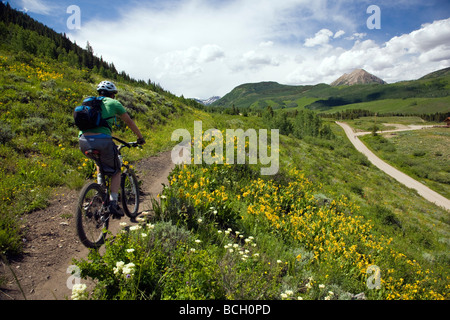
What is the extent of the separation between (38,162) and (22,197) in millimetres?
1972

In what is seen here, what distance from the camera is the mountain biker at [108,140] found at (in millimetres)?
3926

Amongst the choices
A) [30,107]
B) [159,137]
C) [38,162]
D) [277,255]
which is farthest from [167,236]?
[159,137]

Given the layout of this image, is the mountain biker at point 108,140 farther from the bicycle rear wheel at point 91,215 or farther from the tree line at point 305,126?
the tree line at point 305,126

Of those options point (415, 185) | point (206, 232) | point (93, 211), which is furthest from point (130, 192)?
point (415, 185)

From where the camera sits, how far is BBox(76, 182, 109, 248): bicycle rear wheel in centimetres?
363

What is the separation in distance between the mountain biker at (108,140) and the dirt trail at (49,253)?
1057 mm

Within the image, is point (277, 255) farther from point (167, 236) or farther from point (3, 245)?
point (3, 245)

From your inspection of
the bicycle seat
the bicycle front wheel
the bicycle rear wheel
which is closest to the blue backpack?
the bicycle seat

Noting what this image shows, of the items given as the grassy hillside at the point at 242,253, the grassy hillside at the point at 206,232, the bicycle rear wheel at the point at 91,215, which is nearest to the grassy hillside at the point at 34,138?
the grassy hillside at the point at 206,232

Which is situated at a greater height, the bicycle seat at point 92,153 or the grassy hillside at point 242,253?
the bicycle seat at point 92,153

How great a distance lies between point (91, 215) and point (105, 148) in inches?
49.6

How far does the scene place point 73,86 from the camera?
43.1 ft

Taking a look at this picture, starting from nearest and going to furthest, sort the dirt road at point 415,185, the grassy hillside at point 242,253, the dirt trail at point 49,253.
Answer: the grassy hillside at point 242,253
the dirt trail at point 49,253
the dirt road at point 415,185
